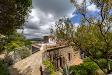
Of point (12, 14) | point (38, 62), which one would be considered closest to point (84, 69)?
point (38, 62)

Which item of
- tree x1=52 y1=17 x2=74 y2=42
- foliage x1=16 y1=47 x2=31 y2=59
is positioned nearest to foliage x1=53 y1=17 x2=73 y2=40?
tree x1=52 y1=17 x2=74 y2=42

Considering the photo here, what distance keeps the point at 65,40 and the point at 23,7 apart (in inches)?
209

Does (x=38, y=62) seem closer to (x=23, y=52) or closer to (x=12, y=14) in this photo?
(x=23, y=52)

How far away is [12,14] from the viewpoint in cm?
2227

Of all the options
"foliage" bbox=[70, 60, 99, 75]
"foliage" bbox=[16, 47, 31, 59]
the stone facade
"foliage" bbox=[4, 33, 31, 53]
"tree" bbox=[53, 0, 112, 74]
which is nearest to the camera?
"tree" bbox=[53, 0, 112, 74]

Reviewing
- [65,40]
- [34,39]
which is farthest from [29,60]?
[34,39]

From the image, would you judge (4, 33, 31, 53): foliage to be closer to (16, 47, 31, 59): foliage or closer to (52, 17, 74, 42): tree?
(16, 47, 31, 59): foliage

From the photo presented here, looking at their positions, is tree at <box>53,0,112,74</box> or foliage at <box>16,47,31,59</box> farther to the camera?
foliage at <box>16,47,31,59</box>

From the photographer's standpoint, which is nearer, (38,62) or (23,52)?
(38,62)

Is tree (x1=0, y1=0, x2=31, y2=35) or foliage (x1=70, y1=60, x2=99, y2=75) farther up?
tree (x1=0, y1=0, x2=31, y2=35)

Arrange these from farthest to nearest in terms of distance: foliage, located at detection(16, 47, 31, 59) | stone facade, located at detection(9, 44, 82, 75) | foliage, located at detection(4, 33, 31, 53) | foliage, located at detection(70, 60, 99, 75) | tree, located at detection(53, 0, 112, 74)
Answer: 1. foliage, located at detection(4, 33, 31, 53)
2. foliage, located at detection(16, 47, 31, 59)
3. foliage, located at detection(70, 60, 99, 75)
4. stone facade, located at detection(9, 44, 82, 75)
5. tree, located at detection(53, 0, 112, 74)

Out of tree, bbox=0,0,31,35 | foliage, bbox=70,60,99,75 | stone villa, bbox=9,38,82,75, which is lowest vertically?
foliage, bbox=70,60,99,75

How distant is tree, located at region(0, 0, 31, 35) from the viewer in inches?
854

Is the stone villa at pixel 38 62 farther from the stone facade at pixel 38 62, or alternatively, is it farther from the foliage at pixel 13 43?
the foliage at pixel 13 43
